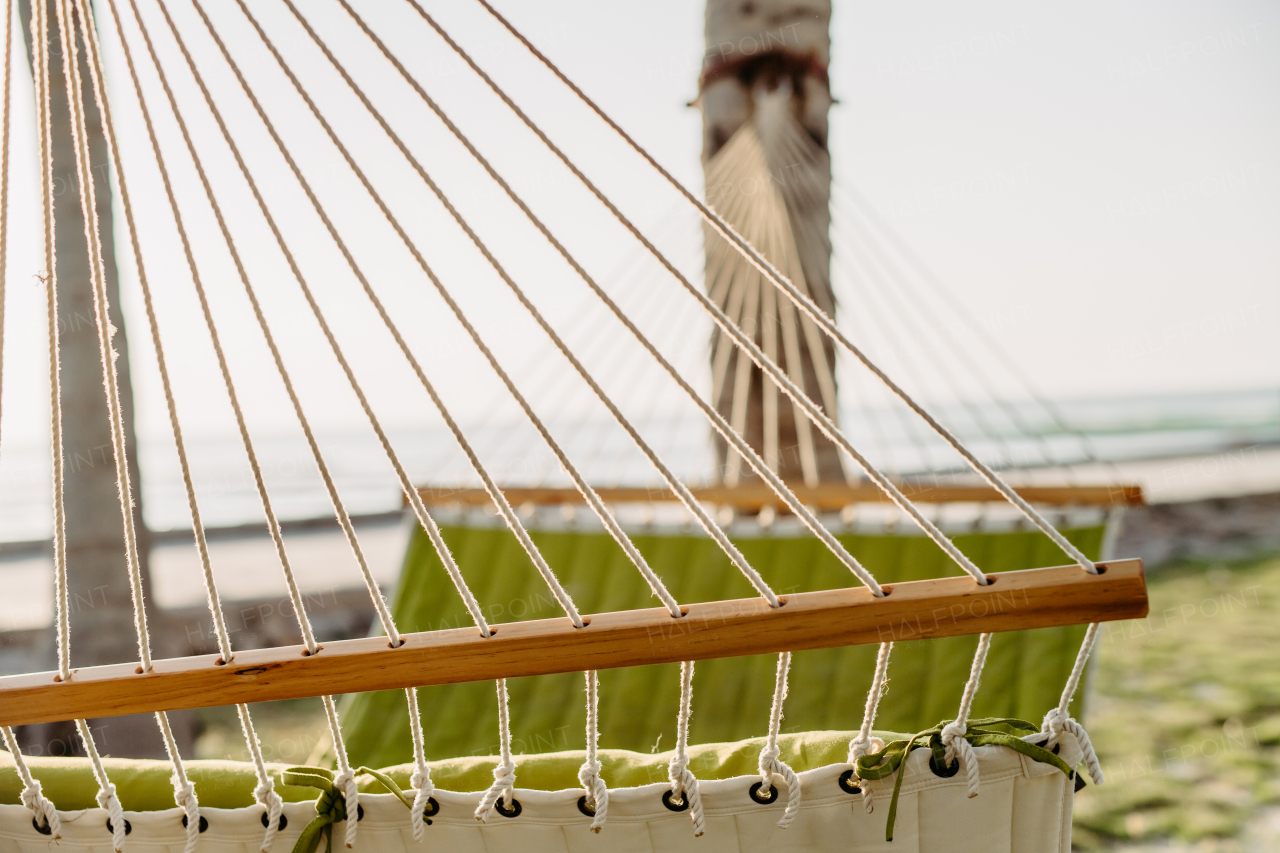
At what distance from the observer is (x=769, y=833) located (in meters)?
0.62

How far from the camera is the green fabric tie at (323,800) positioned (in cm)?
63

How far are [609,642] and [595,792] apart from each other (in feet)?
0.39

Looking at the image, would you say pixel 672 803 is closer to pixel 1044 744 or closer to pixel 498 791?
pixel 498 791

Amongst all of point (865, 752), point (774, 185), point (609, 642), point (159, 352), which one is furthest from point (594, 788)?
point (774, 185)

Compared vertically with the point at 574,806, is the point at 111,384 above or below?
above

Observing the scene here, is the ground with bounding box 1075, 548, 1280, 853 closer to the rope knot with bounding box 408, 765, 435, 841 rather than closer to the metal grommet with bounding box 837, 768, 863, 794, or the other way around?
the metal grommet with bounding box 837, 768, 863, 794

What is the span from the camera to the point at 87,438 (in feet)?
6.13

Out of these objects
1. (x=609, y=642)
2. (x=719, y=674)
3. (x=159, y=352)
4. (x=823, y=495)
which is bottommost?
(x=719, y=674)

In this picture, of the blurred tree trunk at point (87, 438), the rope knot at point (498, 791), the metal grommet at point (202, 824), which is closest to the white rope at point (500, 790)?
the rope knot at point (498, 791)

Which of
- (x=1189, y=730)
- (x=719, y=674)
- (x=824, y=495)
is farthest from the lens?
(x=1189, y=730)

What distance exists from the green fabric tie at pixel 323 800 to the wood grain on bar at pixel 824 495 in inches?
33.1

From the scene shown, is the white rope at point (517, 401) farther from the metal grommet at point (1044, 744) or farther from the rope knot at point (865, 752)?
the metal grommet at point (1044, 744)

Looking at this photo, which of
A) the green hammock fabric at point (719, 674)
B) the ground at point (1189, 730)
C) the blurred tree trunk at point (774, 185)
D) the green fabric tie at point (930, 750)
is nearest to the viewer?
the green fabric tie at point (930, 750)

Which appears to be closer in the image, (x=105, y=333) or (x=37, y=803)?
(x=37, y=803)
